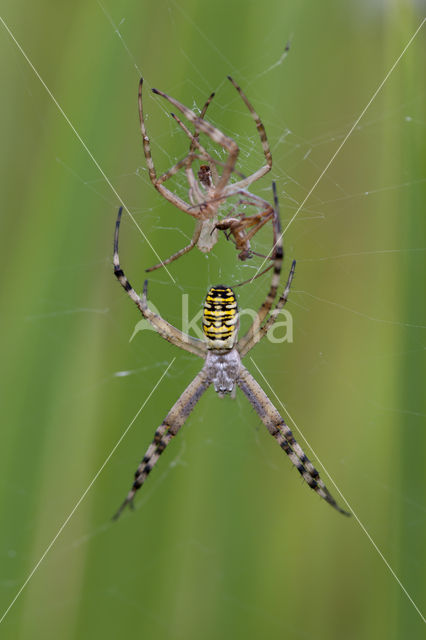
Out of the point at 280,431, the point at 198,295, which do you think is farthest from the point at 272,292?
the point at 280,431

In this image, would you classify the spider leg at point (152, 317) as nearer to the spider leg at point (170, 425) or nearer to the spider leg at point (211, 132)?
the spider leg at point (170, 425)

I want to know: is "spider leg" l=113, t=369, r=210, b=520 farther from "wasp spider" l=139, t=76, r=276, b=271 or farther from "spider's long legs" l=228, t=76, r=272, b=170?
"spider's long legs" l=228, t=76, r=272, b=170

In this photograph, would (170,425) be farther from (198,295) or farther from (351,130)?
(351,130)

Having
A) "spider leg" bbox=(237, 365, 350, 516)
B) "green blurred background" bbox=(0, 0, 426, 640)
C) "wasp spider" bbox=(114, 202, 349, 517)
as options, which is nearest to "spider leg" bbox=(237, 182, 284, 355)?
"wasp spider" bbox=(114, 202, 349, 517)

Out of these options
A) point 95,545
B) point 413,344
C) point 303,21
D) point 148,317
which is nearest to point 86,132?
point 148,317

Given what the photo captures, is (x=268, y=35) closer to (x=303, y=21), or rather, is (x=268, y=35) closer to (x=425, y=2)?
(x=303, y=21)

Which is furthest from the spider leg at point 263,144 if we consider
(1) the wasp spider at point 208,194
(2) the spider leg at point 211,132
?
(2) the spider leg at point 211,132
